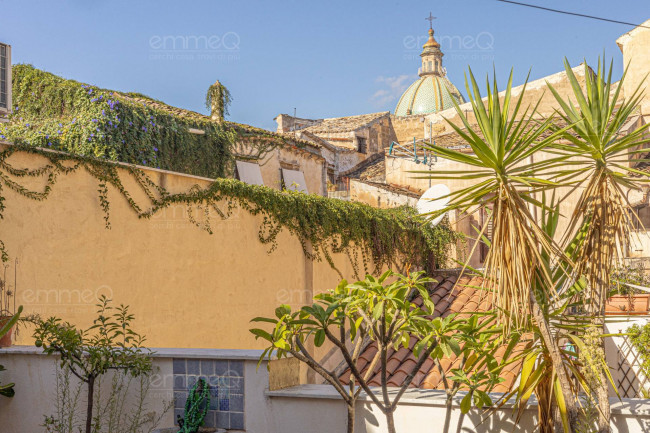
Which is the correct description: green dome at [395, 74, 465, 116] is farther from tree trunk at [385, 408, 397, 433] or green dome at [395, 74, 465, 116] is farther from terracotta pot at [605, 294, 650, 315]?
tree trunk at [385, 408, 397, 433]

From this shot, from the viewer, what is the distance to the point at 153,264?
8.84 metres

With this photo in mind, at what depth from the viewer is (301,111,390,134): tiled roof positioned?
27.2 metres

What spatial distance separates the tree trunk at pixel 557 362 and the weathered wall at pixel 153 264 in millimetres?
5566

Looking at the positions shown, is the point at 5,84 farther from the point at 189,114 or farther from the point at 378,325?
the point at 378,325

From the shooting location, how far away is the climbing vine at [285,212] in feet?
26.1

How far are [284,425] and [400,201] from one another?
46.4 ft

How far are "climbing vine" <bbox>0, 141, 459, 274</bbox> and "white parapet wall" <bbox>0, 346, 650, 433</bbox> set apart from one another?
80.6 inches

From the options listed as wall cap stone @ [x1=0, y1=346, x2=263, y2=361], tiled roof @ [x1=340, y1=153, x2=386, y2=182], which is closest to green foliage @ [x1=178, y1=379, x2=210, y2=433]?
wall cap stone @ [x1=0, y1=346, x2=263, y2=361]

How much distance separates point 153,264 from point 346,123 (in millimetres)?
20761

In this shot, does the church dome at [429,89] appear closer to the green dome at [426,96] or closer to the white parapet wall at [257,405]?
the green dome at [426,96]

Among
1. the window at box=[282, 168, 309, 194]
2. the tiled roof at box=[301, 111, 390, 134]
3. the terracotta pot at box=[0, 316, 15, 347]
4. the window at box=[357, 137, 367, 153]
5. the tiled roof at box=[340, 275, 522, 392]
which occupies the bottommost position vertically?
the tiled roof at box=[340, 275, 522, 392]

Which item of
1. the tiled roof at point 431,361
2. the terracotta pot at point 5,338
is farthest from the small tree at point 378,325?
the tiled roof at point 431,361

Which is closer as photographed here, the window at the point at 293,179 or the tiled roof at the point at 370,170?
the window at the point at 293,179

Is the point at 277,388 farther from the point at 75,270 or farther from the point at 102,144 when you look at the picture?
the point at 102,144
